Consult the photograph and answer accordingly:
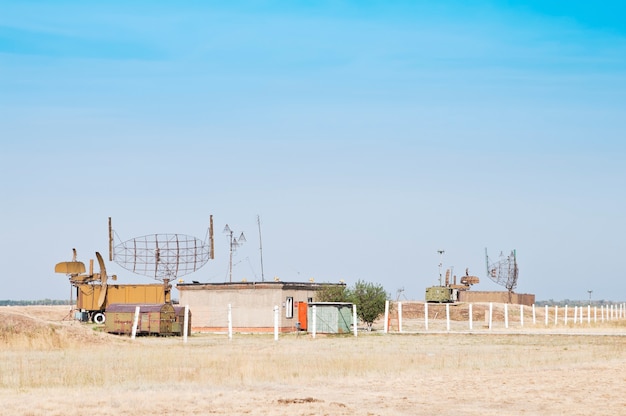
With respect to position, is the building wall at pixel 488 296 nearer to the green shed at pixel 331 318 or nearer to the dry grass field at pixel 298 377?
the green shed at pixel 331 318

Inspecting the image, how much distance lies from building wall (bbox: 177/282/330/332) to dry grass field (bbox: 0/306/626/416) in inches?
596

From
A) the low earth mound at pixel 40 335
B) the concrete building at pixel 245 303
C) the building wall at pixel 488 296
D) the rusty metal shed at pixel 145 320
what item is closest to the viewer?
the low earth mound at pixel 40 335

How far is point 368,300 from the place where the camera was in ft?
200

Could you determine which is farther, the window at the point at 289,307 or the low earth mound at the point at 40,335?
the window at the point at 289,307

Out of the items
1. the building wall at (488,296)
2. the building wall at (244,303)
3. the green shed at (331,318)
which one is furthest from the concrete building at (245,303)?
the building wall at (488,296)

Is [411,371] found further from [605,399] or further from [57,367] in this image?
[57,367]

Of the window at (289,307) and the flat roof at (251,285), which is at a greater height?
the flat roof at (251,285)

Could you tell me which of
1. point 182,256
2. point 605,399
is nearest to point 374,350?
point 605,399

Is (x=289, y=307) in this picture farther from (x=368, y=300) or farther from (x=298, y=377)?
(x=298, y=377)

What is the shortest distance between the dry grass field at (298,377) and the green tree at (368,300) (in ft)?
62.5

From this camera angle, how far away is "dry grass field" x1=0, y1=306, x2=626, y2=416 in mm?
19391

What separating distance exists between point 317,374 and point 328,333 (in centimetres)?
2481

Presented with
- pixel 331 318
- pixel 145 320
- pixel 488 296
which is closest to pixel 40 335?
pixel 145 320

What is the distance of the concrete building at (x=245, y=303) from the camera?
56844 mm
